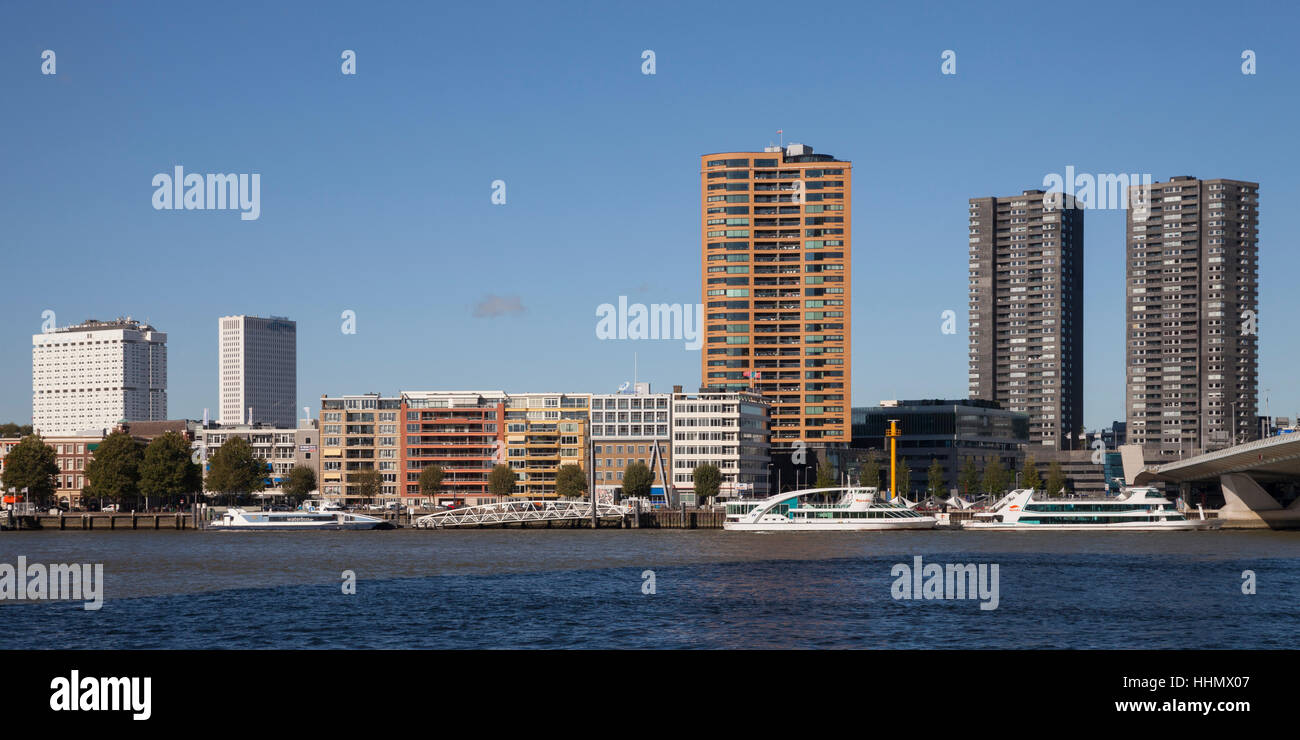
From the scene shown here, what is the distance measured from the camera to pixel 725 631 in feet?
137

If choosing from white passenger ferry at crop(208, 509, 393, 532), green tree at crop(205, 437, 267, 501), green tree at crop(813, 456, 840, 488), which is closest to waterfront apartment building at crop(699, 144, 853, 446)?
green tree at crop(813, 456, 840, 488)

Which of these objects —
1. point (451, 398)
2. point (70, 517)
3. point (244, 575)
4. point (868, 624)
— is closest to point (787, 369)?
point (451, 398)

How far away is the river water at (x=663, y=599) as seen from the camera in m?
40.9

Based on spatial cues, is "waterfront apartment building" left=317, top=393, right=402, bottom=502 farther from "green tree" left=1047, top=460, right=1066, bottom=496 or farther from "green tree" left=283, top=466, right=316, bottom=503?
"green tree" left=1047, top=460, right=1066, bottom=496

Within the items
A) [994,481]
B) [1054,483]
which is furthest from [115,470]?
[1054,483]

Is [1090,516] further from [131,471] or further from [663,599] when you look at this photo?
[131,471]

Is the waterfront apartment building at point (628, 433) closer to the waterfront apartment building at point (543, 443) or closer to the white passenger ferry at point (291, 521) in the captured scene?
the waterfront apartment building at point (543, 443)

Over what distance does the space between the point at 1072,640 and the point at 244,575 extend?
1648 inches

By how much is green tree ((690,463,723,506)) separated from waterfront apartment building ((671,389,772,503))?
26.3ft

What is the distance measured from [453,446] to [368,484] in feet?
40.5

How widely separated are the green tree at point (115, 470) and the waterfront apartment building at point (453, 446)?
34.4 metres

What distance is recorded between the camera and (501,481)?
554ft
